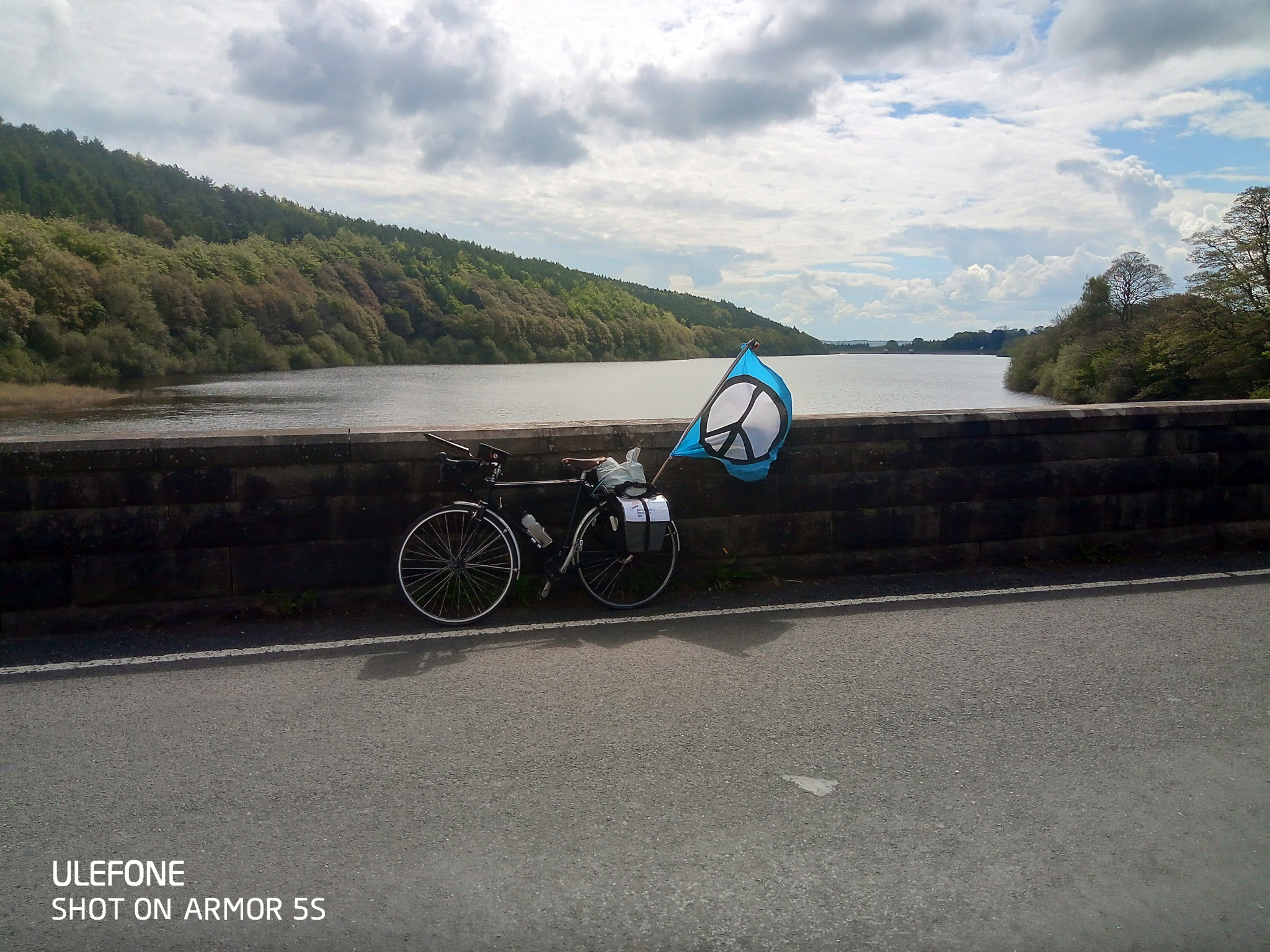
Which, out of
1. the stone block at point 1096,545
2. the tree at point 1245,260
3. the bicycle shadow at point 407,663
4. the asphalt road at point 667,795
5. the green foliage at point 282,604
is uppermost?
the tree at point 1245,260

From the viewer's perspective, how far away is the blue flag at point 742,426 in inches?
274

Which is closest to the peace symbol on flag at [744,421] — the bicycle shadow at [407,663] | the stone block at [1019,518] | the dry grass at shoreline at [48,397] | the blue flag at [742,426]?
the blue flag at [742,426]

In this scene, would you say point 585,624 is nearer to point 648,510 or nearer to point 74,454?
point 648,510

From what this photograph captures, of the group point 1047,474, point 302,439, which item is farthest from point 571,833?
point 1047,474

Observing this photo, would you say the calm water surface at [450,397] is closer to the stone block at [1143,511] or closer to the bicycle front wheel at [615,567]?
the stone block at [1143,511]

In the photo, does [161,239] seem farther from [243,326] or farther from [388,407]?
[388,407]

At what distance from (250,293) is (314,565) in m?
81.9

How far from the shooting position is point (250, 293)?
8069cm

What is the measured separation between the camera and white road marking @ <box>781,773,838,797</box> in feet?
11.9

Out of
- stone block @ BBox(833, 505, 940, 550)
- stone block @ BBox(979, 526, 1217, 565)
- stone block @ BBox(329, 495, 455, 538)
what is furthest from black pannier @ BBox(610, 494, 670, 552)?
stone block @ BBox(979, 526, 1217, 565)

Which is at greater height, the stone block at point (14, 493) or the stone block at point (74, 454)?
the stone block at point (74, 454)

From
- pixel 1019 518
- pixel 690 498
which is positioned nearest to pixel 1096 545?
pixel 1019 518

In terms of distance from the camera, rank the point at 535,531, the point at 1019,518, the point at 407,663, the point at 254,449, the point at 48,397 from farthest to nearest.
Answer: the point at 48,397 < the point at 1019,518 < the point at 535,531 < the point at 254,449 < the point at 407,663

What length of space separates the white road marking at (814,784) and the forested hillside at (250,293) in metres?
66.3
